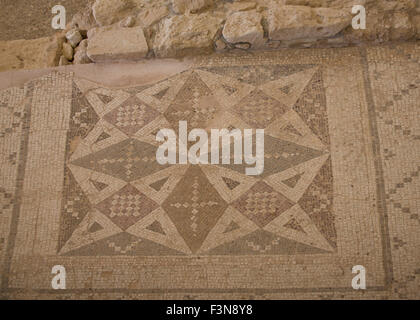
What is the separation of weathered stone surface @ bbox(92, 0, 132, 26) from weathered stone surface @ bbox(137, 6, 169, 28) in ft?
0.49

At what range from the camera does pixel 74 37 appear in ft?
10.7

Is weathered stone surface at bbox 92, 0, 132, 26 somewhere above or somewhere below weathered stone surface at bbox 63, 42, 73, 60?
above

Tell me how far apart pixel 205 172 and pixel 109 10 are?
1.42 metres

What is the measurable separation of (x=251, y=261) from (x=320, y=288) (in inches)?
16.2

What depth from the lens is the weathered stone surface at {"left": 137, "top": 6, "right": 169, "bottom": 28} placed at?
3092 mm

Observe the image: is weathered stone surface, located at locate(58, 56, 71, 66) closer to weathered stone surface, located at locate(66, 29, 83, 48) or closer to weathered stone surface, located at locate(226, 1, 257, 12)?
weathered stone surface, located at locate(66, 29, 83, 48)

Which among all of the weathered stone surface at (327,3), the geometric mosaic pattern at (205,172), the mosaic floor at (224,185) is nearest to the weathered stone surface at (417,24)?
the mosaic floor at (224,185)

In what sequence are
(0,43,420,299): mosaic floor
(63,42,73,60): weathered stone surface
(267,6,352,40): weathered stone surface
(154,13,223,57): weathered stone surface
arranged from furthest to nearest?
(63,42,73,60): weathered stone surface, (154,13,223,57): weathered stone surface, (267,6,352,40): weathered stone surface, (0,43,420,299): mosaic floor

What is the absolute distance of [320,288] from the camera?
242 cm

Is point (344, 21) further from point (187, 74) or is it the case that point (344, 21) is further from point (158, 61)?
point (158, 61)

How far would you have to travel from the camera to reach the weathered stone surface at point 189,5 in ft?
9.96
